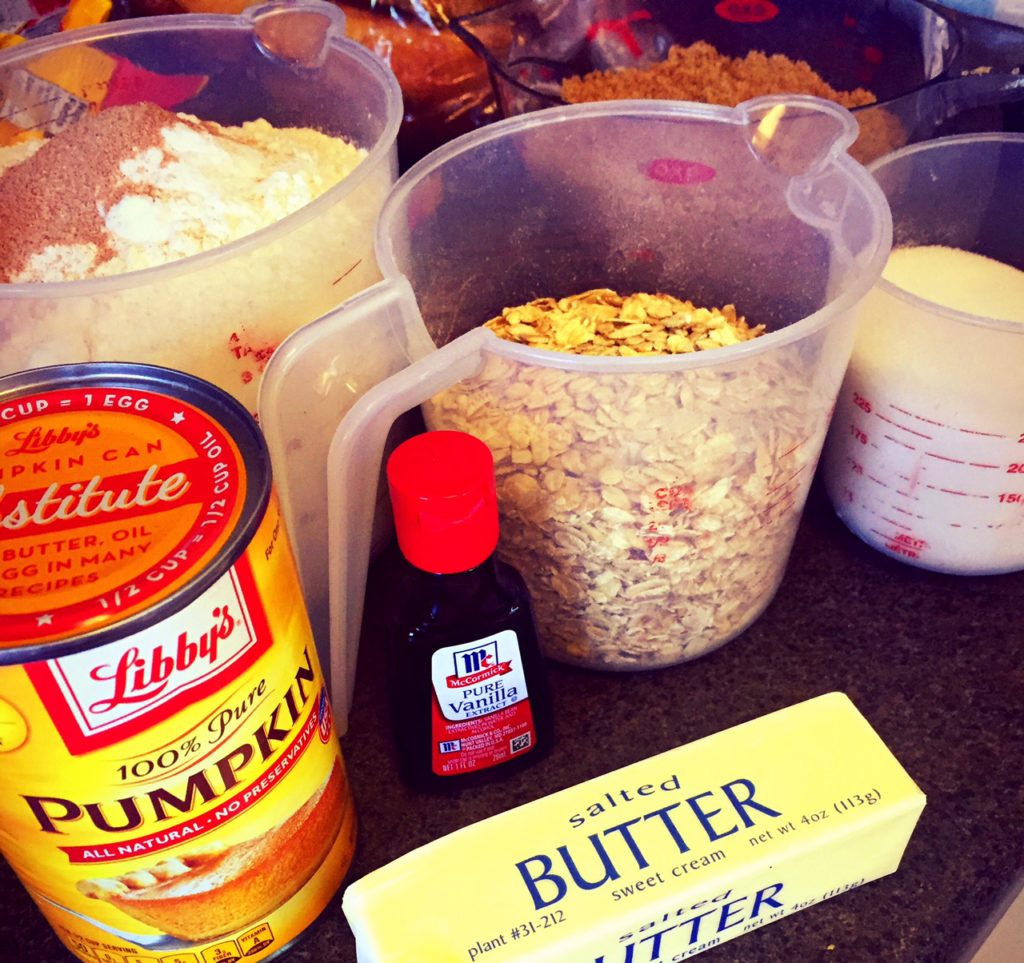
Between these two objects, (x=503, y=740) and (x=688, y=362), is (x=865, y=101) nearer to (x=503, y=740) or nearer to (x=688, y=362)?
(x=688, y=362)

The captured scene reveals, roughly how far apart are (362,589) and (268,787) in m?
0.15

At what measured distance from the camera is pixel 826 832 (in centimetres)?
45

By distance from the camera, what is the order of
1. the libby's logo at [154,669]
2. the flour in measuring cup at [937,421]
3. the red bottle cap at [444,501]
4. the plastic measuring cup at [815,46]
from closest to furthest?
the libby's logo at [154,669] < the red bottle cap at [444,501] < the flour in measuring cup at [937,421] < the plastic measuring cup at [815,46]

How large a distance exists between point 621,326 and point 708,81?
215 mm

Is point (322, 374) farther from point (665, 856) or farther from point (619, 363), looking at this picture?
point (665, 856)

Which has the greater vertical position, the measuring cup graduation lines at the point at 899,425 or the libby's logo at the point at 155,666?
the libby's logo at the point at 155,666

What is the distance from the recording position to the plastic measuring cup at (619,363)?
48 centimetres

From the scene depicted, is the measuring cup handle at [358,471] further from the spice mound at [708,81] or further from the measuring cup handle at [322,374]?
the spice mound at [708,81]

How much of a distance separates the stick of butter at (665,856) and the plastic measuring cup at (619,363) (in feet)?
0.34

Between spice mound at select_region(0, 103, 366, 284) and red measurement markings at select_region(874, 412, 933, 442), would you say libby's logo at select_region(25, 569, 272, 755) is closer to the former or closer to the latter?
spice mound at select_region(0, 103, 366, 284)

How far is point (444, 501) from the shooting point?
435 mm

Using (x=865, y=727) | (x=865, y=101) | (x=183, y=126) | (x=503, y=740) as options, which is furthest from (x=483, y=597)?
(x=865, y=101)

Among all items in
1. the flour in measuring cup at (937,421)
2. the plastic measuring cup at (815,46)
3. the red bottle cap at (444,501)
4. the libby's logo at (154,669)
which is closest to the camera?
the libby's logo at (154,669)

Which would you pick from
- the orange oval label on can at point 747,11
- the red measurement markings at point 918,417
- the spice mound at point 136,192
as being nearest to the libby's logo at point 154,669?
the spice mound at point 136,192
